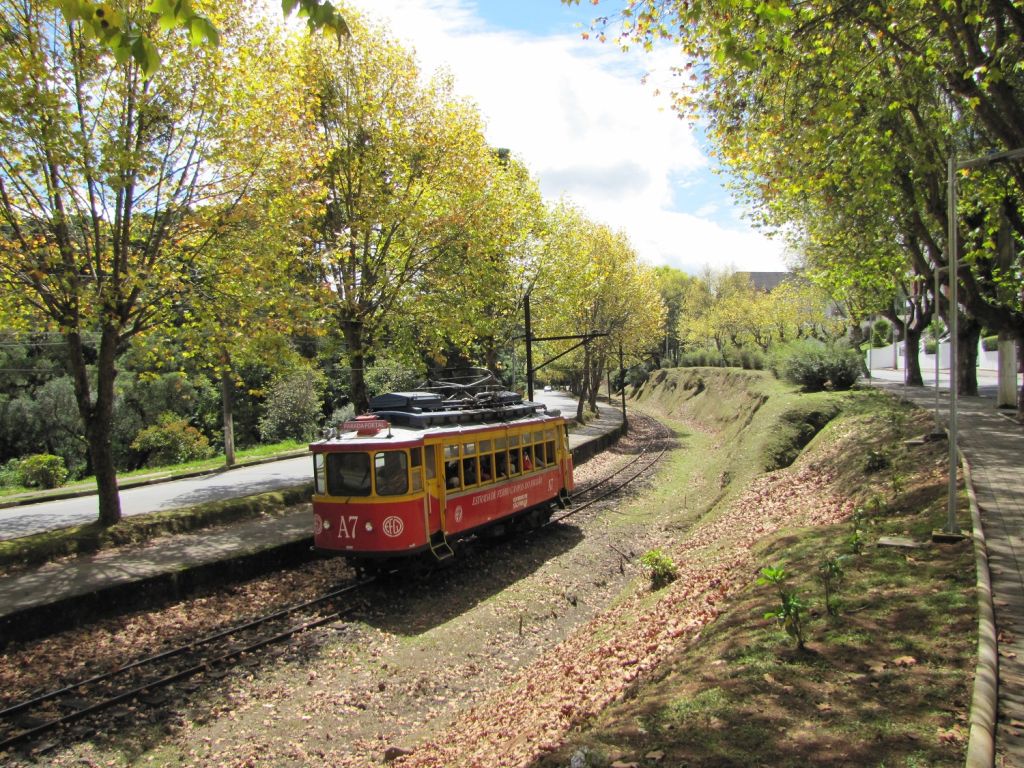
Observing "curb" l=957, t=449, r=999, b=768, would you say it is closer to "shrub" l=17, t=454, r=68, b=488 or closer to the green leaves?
the green leaves

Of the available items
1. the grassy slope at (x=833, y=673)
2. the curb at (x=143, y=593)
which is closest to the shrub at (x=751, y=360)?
the grassy slope at (x=833, y=673)

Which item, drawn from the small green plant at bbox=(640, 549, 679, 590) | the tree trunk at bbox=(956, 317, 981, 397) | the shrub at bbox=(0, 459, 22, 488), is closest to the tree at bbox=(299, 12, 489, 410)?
the small green plant at bbox=(640, 549, 679, 590)

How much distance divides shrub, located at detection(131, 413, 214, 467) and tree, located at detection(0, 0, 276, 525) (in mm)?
17561

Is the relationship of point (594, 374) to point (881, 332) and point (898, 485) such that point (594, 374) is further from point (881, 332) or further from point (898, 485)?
point (881, 332)

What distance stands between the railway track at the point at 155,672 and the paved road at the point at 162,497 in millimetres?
5686

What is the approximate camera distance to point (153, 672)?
8914 millimetres

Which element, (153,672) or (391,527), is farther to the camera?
(391,527)

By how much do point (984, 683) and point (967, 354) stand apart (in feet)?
82.4

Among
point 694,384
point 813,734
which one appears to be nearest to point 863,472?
point 813,734

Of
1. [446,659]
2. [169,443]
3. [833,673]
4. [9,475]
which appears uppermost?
[833,673]

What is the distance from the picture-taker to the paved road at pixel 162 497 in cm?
1523

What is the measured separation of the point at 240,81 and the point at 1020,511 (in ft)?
49.9

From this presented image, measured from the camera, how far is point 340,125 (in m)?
17.6

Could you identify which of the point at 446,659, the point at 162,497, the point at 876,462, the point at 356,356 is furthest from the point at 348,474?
the point at 876,462
